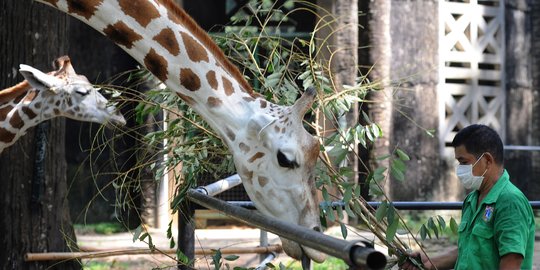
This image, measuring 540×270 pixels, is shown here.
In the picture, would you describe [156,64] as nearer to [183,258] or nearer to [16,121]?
[183,258]

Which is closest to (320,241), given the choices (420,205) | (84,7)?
(420,205)

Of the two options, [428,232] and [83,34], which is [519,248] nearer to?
[428,232]

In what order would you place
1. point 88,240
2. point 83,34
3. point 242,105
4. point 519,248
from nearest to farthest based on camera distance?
point 519,248
point 242,105
point 88,240
point 83,34

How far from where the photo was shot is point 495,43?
33.1 feet

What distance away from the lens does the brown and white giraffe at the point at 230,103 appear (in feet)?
12.5

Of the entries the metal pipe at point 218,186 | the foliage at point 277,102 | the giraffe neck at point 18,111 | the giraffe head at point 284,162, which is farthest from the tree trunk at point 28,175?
the giraffe head at point 284,162

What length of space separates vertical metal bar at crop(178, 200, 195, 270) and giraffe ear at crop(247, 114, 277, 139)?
488 millimetres

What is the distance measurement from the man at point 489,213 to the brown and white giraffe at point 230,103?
58cm

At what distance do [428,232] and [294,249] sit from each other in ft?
1.69

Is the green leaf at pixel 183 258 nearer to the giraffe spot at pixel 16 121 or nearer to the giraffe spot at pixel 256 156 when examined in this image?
the giraffe spot at pixel 256 156

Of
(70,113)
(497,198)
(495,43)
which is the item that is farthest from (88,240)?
(497,198)

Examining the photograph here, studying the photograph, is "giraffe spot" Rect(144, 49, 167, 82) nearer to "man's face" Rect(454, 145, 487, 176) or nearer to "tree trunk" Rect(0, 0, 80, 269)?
"man's face" Rect(454, 145, 487, 176)

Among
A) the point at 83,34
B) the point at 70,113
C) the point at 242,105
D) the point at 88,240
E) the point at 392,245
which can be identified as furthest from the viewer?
Answer: the point at 83,34

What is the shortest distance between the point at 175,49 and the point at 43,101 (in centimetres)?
247
